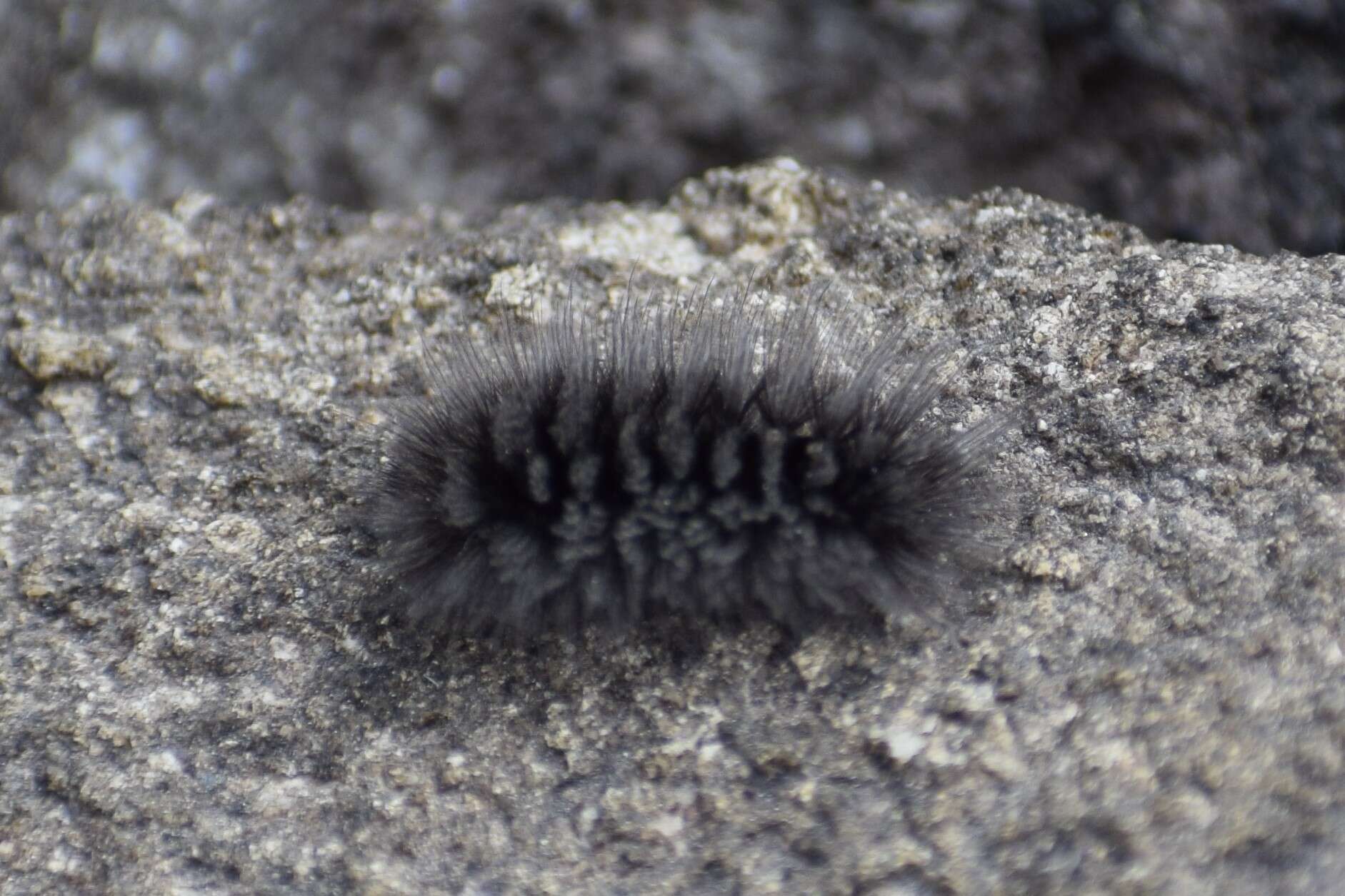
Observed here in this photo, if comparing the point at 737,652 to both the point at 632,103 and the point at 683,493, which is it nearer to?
the point at 683,493

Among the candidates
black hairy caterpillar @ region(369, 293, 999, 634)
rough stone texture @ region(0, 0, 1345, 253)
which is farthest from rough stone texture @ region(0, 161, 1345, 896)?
rough stone texture @ region(0, 0, 1345, 253)

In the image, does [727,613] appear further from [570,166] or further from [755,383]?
[570,166]

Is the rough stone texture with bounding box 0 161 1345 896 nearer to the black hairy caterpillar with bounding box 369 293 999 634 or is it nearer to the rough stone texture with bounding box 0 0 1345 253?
the black hairy caterpillar with bounding box 369 293 999 634

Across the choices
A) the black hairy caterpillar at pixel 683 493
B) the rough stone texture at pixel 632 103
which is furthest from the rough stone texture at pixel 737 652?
the rough stone texture at pixel 632 103

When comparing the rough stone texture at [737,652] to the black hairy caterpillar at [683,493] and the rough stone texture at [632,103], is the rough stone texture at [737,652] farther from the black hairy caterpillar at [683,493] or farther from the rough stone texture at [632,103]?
the rough stone texture at [632,103]

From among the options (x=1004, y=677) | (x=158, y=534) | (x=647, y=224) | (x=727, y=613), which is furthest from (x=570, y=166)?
(x=1004, y=677)

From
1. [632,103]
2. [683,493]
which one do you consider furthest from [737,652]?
[632,103]
